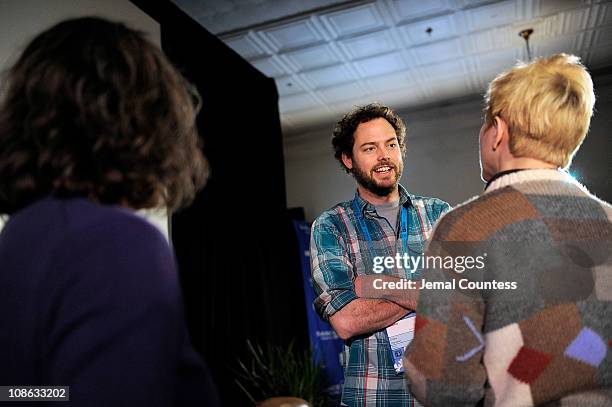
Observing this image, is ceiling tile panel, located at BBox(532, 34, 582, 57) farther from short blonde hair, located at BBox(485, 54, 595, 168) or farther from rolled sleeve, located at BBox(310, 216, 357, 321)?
short blonde hair, located at BBox(485, 54, 595, 168)

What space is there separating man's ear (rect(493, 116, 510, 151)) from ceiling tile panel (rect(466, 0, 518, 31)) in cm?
391

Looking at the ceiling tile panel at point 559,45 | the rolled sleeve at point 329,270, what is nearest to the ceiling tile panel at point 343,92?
the ceiling tile panel at point 559,45

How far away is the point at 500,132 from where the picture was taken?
46.0 inches

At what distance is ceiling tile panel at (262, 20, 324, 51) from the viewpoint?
475cm

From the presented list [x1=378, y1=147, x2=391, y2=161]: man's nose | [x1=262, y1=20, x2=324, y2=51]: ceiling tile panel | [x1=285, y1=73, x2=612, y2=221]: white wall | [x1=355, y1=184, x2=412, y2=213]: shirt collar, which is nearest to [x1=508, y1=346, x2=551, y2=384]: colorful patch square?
[x1=355, y1=184, x2=412, y2=213]: shirt collar

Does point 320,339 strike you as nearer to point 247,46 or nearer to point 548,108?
point 247,46

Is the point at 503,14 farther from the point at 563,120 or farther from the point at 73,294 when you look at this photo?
the point at 73,294

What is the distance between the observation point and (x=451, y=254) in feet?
3.44

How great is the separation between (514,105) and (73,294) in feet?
3.01

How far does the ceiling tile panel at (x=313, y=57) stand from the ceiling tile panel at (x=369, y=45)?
169 millimetres

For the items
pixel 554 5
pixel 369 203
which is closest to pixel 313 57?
pixel 554 5

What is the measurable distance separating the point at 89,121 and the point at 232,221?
3.92 m

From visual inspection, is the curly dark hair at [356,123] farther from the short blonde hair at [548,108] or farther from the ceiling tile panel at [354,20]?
the ceiling tile panel at [354,20]

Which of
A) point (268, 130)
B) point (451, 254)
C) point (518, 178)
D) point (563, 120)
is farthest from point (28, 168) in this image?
point (268, 130)
